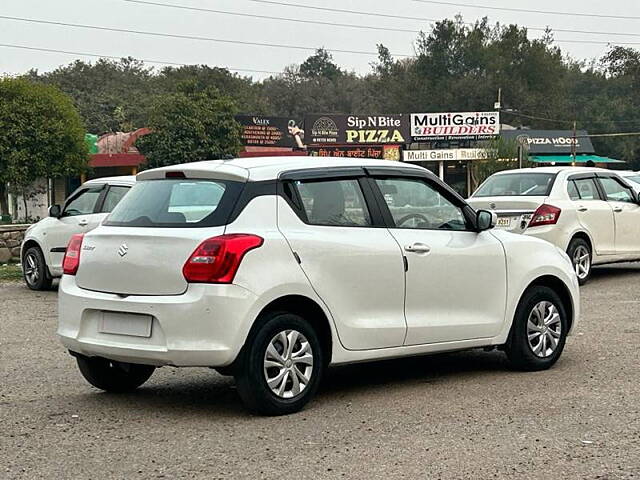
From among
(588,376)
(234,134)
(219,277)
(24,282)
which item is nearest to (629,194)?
(588,376)

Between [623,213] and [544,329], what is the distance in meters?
7.80

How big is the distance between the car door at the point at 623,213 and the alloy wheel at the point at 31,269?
27.9ft

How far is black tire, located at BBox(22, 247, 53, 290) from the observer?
15.9 metres

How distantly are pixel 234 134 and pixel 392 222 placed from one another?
179 ft

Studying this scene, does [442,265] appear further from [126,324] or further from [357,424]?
[126,324]

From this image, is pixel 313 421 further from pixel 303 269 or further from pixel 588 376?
pixel 588 376

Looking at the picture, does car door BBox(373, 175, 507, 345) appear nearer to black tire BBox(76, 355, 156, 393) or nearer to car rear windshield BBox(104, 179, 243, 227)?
car rear windshield BBox(104, 179, 243, 227)

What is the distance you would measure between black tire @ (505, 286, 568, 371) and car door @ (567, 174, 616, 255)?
22.2 feet

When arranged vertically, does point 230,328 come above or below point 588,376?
above

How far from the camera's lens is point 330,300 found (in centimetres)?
718

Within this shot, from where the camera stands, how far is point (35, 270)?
52.9ft

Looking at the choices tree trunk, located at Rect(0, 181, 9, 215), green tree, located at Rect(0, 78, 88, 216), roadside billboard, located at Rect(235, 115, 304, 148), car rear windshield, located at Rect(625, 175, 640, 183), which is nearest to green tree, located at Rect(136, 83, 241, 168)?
roadside billboard, located at Rect(235, 115, 304, 148)

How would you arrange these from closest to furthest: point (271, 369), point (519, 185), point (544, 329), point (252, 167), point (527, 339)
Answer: point (271, 369), point (252, 167), point (527, 339), point (544, 329), point (519, 185)

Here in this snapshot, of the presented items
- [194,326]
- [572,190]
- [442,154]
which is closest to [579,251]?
[572,190]
